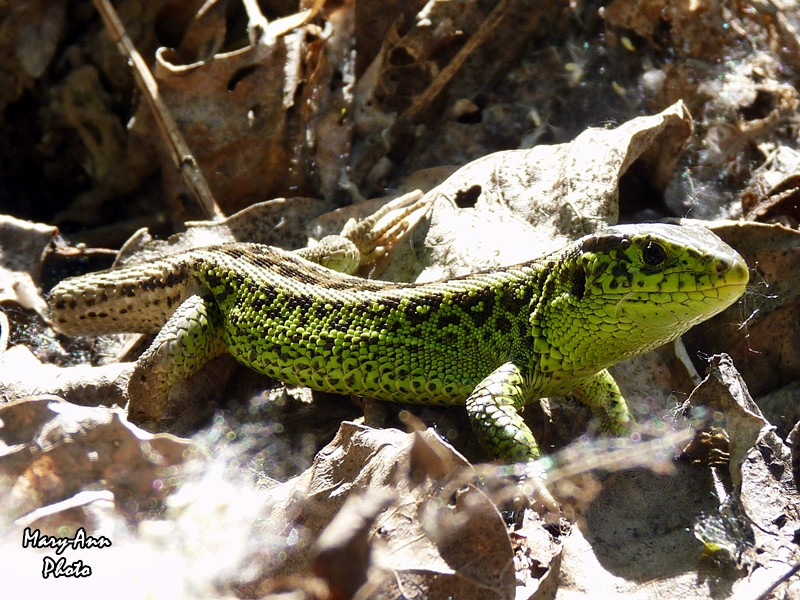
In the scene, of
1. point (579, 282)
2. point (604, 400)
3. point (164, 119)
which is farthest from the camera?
point (164, 119)

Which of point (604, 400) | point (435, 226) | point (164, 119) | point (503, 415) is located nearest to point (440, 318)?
point (503, 415)

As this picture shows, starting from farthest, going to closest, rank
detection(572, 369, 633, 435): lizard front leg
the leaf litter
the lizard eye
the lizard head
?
1. detection(572, 369, 633, 435): lizard front leg
2. the lizard eye
3. the lizard head
4. the leaf litter

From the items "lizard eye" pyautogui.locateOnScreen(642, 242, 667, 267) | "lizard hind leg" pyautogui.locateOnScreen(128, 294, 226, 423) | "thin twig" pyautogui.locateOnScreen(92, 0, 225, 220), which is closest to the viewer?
"lizard eye" pyautogui.locateOnScreen(642, 242, 667, 267)

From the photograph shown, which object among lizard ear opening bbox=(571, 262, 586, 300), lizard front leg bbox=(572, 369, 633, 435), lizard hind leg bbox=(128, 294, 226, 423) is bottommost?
lizard front leg bbox=(572, 369, 633, 435)

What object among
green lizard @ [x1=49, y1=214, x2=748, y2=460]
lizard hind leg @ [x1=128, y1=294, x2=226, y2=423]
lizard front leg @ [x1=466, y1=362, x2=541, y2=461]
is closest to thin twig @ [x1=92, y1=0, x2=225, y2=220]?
green lizard @ [x1=49, y1=214, x2=748, y2=460]

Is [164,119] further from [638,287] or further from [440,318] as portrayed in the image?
[638,287]

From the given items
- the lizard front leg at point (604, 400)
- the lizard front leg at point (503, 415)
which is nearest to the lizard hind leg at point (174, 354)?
the lizard front leg at point (503, 415)

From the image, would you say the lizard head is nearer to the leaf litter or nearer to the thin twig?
the leaf litter
